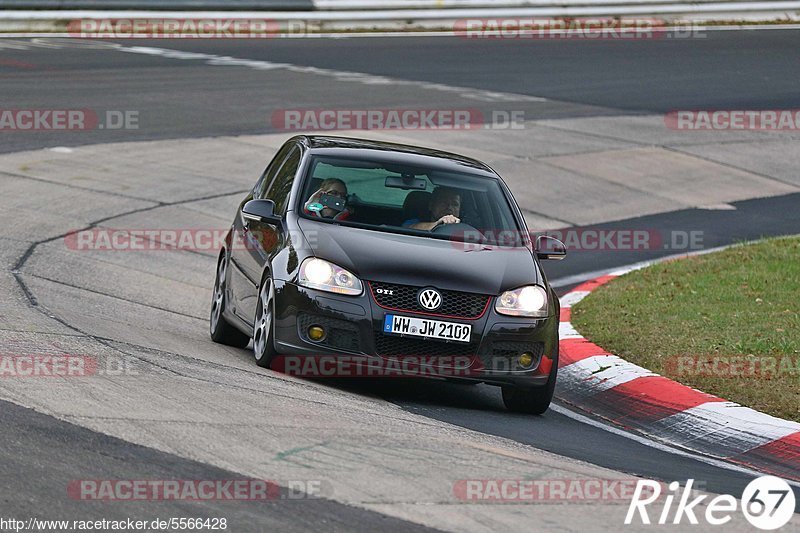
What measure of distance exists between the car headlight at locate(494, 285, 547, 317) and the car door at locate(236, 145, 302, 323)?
156cm

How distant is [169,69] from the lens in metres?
24.7

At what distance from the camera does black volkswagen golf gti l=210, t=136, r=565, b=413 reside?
8531 millimetres

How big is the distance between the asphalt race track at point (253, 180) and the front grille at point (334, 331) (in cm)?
29

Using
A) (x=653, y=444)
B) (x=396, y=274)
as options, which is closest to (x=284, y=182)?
(x=396, y=274)

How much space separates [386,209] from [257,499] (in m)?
4.09

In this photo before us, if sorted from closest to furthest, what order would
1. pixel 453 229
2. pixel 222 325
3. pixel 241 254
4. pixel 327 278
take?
1. pixel 327 278
2. pixel 453 229
3. pixel 241 254
4. pixel 222 325

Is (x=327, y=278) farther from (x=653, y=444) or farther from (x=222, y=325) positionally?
(x=653, y=444)

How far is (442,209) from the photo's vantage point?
384 inches

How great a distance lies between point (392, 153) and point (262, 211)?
1.20 m

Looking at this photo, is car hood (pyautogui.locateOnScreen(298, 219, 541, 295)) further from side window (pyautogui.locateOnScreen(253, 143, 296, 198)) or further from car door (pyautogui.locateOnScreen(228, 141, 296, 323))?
side window (pyautogui.locateOnScreen(253, 143, 296, 198))

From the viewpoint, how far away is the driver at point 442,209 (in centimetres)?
958

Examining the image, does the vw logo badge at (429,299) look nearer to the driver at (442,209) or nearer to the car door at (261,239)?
the driver at (442,209)

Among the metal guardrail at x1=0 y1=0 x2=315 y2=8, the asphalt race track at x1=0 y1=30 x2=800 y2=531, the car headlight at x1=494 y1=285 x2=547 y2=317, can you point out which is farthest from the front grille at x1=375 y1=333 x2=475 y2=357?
the metal guardrail at x1=0 y1=0 x2=315 y2=8

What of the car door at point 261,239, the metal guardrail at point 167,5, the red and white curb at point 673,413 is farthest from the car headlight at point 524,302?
the metal guardrail at point 167,5
